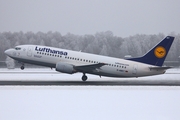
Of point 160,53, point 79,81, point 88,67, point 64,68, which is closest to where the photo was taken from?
point 64,68

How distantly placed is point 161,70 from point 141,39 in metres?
87.8

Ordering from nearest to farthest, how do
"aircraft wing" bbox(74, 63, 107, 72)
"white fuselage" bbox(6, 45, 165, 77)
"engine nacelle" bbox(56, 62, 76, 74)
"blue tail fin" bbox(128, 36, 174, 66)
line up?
"engine nacelle" bbox(56, 62, 76, 74)
"aircraft wing" bbox(74, 63, 107, 72)
"blue tail fin" bbox(128, 36, 174, 66)
"white fuselage" bbox(6, 45, 165, 77)

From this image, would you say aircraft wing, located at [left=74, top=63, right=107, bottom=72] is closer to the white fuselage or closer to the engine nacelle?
the white fuselage

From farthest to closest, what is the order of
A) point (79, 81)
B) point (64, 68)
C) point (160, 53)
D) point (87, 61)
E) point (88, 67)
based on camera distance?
point (87, 61), point (79, 81), point (160, 53), point (88, 67), point (64, 68)
